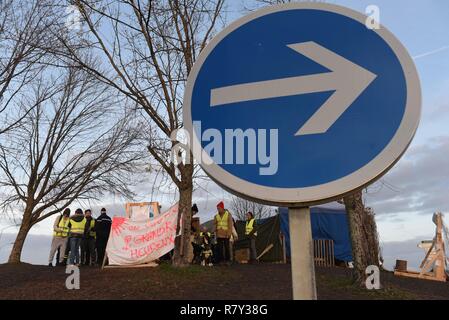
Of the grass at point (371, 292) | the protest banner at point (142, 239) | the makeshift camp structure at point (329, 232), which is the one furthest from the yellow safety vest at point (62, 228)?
the grass at point (371, 292)

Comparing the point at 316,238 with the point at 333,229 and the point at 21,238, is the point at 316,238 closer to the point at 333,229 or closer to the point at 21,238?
the point at 333,229

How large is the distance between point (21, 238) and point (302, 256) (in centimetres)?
1841

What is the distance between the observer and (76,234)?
44.8 ft

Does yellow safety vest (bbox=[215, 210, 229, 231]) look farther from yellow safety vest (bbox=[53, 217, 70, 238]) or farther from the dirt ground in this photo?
yellow safety vest (bbox=[53, 217, 70, 238])

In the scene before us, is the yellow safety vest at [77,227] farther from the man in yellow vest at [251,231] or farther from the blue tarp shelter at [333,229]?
the blue tarp shelter at [333,229]

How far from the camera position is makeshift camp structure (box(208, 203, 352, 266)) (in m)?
16.5

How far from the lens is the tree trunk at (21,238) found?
677 inches

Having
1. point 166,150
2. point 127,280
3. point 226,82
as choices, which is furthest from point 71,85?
point 226,82

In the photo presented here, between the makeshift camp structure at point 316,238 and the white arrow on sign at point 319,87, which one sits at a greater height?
the makeshift camp structure at point 316,238

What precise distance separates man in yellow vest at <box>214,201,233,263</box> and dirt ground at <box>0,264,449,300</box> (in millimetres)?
1894

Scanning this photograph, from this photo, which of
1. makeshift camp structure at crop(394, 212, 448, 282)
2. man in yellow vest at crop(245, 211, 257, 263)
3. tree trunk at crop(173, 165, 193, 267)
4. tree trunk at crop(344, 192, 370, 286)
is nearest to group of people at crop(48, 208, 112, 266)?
tree trunk at crop(173, 165, 193, 267)

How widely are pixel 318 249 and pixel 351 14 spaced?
1614cm

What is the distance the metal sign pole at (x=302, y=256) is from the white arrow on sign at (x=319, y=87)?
30cm

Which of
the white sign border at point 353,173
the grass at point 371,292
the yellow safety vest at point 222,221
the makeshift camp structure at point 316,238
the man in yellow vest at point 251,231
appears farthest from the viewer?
the makeshift camp structure at point 316,238
